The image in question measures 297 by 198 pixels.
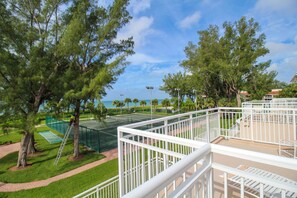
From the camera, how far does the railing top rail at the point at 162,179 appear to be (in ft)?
2.47

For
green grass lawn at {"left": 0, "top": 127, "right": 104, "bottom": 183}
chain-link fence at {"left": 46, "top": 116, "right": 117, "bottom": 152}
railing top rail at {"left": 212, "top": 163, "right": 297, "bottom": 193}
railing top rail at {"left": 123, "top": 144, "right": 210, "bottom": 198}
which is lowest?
green grass lawn at {"left": 0, "top": 127, "right": 104, "bottom": 183}

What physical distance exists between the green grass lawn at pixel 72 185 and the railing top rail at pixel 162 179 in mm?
5790

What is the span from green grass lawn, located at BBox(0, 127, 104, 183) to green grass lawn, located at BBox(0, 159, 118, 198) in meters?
1.02

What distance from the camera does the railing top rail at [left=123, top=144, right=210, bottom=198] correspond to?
0.75 metres

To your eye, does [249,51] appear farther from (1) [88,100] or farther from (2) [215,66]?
(1) [88,100]

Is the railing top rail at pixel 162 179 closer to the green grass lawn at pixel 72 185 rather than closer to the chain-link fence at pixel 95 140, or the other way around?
the green grass lawn at pixel 72 185

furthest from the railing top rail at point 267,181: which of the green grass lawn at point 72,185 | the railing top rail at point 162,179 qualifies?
the green grass lawn at point 72,185

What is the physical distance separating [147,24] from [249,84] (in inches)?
554

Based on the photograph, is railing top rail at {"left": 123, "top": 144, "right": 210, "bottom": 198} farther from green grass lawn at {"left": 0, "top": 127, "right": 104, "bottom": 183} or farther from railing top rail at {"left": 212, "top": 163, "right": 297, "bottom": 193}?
green grass lawn at {"left": 0, "top": 127, "right": 104, "bottom": 183}

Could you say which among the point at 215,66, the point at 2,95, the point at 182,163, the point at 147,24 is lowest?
the point at 182,163

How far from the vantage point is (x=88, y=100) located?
8734mm

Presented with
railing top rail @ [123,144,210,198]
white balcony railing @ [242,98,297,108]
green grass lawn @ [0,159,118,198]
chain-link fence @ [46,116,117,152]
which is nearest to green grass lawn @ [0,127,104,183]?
chain-link fence @ [46,116,117,152]

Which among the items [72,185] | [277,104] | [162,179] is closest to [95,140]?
[72,185]

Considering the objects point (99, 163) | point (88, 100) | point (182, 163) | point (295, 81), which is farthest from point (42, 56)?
point (295, 81)
